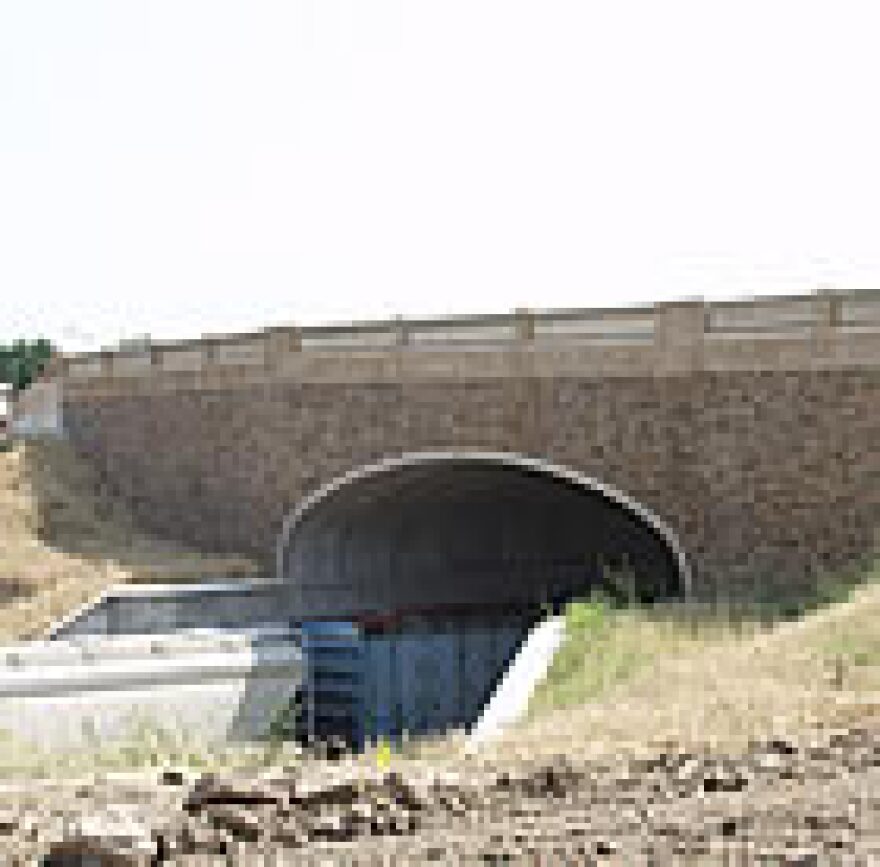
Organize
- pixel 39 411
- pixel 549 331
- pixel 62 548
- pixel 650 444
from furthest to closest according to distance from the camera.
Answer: pixel 39 411 → pixel 62 548 → pixel 549 331 → pixel 650 444

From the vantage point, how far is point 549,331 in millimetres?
18578

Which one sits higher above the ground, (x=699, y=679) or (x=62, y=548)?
(x=62, y=548)

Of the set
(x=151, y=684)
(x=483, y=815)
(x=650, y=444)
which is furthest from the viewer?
(x=650, y=444)

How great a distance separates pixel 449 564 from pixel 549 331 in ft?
23.1

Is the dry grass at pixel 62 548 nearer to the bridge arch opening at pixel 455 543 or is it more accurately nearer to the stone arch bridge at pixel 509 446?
the stone arch bridge at pixel 509 446

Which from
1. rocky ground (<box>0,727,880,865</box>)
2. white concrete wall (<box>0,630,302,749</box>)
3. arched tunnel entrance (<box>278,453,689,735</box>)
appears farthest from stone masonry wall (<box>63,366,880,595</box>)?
rocky ground (<box>0,727,880,865</box>)

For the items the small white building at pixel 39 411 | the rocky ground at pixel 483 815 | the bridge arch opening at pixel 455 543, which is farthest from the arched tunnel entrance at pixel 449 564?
the rocky ground at pixel 483 815

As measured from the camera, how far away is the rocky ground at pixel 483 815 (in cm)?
358

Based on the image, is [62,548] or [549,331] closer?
[549,331]

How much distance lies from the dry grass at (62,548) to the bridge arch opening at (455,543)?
1252 mm

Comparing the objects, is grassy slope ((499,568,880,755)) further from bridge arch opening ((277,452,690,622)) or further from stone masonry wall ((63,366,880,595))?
bridge arch opening ((277,452,690,622))

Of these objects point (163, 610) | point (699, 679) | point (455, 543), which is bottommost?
point (699, 679)

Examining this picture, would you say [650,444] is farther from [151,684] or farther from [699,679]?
[699,679]

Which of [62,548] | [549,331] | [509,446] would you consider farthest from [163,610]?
[549,331]
